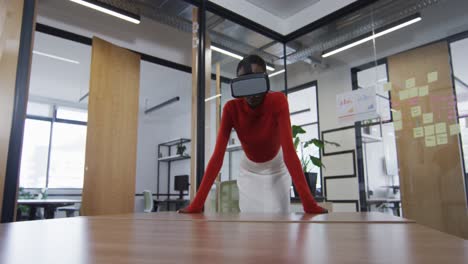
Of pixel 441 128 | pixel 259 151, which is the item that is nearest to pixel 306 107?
pixel 441 128

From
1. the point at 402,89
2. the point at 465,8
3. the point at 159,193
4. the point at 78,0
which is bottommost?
the point at 159,193

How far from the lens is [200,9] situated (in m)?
3.21

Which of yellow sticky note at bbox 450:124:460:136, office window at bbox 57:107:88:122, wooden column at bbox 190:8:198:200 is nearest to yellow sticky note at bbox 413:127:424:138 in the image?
yellow sticky note at bbox 450:124:460:136

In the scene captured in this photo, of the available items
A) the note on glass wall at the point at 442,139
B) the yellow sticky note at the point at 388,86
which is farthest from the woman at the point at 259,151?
the yellow sticky note at the point at 388,86

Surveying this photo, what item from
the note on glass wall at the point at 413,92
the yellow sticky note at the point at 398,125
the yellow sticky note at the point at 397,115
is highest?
the note on glass wall at the point at 413,92

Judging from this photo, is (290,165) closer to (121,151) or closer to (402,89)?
(402,89)

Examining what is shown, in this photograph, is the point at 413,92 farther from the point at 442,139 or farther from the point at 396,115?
the point at 442,139

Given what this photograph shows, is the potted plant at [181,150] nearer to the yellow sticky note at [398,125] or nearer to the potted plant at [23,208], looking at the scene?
the potted plant at [23,208]

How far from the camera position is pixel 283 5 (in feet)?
12.8

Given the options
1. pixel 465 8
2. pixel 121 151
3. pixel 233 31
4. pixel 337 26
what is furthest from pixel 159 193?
pixel 465 8

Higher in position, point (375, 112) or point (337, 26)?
point (337, 26)

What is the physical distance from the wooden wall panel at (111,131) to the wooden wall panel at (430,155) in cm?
297

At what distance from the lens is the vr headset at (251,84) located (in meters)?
1.04

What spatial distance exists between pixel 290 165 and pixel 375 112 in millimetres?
2400
